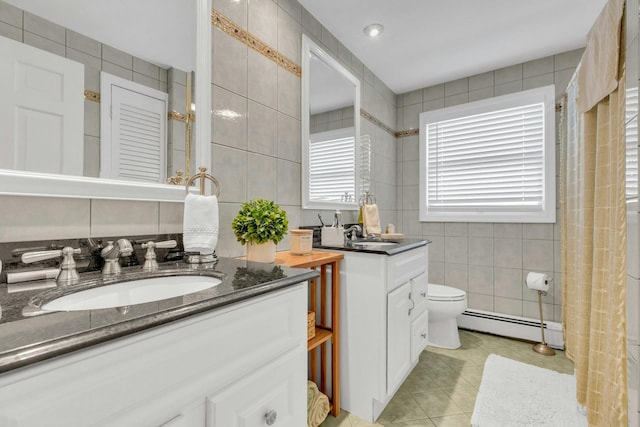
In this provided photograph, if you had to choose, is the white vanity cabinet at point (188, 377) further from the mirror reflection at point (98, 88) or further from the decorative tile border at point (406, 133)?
the decorative tile border at point (406, 133)

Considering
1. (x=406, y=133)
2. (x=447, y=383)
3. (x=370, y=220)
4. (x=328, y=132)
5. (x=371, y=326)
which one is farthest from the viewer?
(x=406, y=133)

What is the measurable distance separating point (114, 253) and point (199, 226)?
264mm

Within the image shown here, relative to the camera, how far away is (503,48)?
2383 millimetres

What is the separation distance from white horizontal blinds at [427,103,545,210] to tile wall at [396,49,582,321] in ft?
0.51

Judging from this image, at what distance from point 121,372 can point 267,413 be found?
423 millimetres

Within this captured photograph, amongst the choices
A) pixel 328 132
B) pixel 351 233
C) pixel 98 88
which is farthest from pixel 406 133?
pixel 98 88

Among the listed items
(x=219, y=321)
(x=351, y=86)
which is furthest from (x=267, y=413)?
(x=351, y=86)

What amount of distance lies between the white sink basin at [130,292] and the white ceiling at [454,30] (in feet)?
5.86

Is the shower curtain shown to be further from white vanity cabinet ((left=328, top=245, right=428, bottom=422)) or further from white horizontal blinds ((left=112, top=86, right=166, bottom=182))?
white horizontal blinds ((left=112, top=86, right=166, bottom=182))

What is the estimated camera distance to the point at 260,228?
1.22 meters

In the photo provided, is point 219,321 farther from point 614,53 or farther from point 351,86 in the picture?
point 351,86

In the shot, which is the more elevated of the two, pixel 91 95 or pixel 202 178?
pixel 91 95

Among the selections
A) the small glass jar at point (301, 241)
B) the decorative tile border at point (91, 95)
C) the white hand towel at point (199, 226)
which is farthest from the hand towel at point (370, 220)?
the decorative tile border at point (91, 95)

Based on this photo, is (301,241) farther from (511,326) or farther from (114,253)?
(511,326)
